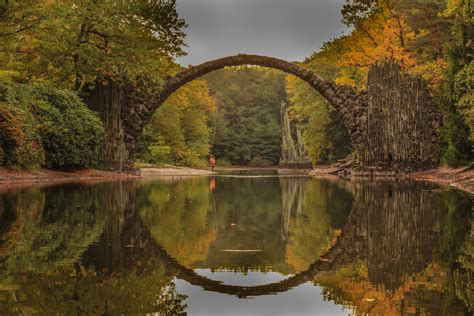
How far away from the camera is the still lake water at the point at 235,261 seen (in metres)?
5.01

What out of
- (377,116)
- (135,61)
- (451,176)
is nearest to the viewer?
(451,176)

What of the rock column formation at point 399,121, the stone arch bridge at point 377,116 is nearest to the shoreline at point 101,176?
the rock column formation at point 399,121

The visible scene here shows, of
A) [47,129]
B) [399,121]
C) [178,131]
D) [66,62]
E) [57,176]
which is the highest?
[66,62]

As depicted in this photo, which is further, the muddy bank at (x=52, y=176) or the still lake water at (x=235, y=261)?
the muddy bank at (x=52, y=176)

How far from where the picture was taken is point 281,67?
34.2 m

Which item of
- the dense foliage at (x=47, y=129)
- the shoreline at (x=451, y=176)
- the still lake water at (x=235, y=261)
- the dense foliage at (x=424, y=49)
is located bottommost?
the still lake water at (x=235, y=261)

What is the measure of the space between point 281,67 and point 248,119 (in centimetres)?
4532

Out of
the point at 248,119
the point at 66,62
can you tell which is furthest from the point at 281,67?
the point at 248,119

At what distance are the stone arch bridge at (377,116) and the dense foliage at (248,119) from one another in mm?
42671

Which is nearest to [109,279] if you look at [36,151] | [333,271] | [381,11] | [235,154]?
[333,271]

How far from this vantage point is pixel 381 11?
120ft

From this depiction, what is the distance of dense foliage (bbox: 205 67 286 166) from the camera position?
76.6 meters

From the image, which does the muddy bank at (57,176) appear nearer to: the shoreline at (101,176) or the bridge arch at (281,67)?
the shoreline at (101,176)

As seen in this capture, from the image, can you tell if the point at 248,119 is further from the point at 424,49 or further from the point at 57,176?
the point at 57,176
